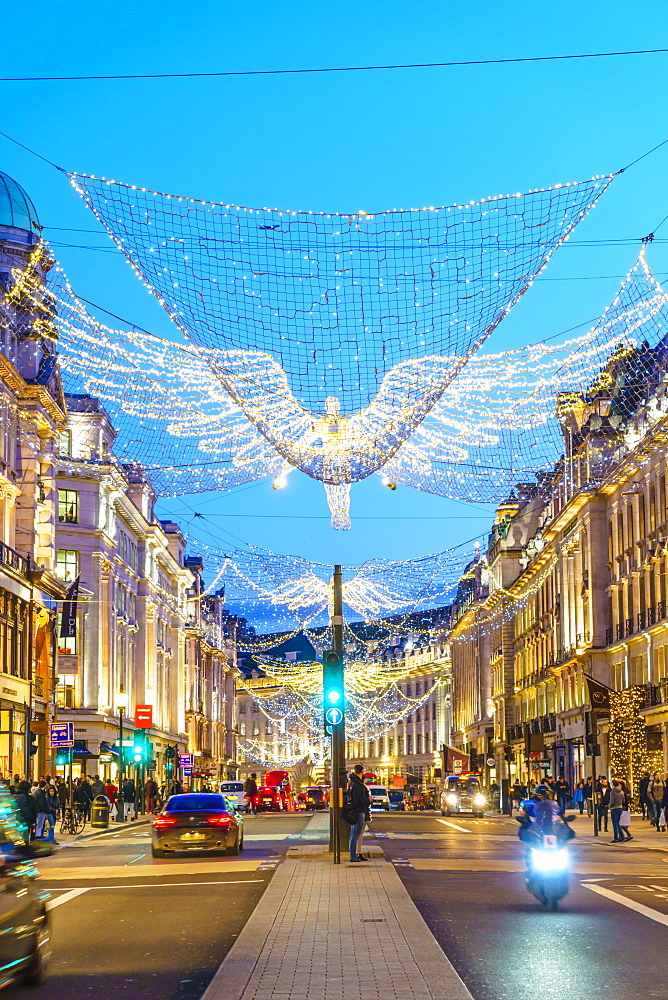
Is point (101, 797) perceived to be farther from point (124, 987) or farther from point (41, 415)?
point (124, 987)

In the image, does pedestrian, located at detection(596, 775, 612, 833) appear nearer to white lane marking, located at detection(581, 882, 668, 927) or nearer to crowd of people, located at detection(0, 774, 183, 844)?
crowd of people, located at detection(0, 774, 183, 844)

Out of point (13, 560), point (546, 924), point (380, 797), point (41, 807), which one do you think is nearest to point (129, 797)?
point (13, 560)

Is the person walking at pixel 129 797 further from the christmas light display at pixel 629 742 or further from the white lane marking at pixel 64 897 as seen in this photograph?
the white lane marking at pixel 64 897

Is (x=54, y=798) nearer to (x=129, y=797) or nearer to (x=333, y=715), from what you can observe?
(x=129, y=797)

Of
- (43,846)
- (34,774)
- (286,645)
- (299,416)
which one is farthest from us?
(286,645)

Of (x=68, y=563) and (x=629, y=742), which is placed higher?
(x=68, y=563)

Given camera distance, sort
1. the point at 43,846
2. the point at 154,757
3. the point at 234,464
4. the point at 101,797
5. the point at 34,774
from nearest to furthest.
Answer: the point at 43,846, the point at 234,464, the point at 101,797, the point at 34,774, the point at 154,757

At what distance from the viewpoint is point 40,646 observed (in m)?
56.1

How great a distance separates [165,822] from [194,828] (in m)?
0.59

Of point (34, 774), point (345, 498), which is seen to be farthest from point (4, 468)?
point (345, 498)

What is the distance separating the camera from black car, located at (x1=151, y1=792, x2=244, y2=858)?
2700 centimetres

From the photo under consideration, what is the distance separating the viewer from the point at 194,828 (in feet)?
89.0

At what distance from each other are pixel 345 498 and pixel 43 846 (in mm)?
12974

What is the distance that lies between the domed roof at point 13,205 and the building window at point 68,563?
53.3 feet
